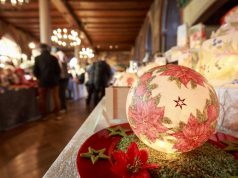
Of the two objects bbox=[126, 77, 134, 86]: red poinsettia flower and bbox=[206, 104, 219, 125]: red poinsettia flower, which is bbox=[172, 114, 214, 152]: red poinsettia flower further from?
bbox=[126, 77, 134, 86]: red poinsettia flower

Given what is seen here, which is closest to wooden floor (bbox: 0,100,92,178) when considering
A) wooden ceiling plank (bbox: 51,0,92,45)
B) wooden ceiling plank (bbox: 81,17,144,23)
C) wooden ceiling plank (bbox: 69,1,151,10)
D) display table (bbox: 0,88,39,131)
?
display table (bbox: 0,88,39,131)

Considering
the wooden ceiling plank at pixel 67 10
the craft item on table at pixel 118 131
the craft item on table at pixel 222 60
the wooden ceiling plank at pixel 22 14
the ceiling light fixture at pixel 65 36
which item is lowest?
the craft item on table at pixel 118 131

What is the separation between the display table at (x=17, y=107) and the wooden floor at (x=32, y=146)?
6.2 inches

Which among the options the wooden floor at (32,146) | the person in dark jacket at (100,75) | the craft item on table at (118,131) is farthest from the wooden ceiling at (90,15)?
the craft item on table at (118,131)

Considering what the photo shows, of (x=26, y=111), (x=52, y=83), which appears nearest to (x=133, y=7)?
(x=52, y=83)

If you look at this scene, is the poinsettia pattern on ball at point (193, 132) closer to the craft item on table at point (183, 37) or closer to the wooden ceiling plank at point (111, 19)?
the craft item on table at point (183, 37)

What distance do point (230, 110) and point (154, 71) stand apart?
17.9 inches

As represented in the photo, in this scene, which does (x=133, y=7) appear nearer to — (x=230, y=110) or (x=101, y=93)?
(x=101, y=93)

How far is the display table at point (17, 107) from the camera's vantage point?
3.19 metres

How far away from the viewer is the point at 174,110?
50 centimetres

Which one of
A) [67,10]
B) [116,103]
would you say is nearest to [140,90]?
[116,103]

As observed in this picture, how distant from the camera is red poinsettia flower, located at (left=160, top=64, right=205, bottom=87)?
524mm

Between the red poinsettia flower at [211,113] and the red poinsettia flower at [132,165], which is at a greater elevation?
the red poinsettia flower at [211,113]

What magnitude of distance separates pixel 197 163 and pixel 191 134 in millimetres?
71
